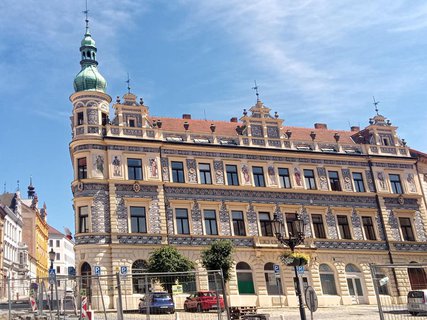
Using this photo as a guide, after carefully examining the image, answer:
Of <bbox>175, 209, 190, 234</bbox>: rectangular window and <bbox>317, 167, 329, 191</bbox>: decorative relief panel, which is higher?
<bbox>317, 167, 329, 191</bbox>: decorative relief panel

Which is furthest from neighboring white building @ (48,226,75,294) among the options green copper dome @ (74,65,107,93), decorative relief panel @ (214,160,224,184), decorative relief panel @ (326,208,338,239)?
decorative relief panel @ (326,208,338,239)

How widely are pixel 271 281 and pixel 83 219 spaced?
13462mm

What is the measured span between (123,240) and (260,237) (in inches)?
378

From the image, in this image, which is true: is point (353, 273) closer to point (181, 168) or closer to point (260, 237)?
point (260, 237)

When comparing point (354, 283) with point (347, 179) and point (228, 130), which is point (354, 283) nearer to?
point (347, 179)

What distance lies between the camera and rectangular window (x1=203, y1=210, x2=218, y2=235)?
3656 centimetres

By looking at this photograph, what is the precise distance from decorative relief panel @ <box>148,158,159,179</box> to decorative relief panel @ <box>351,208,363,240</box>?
15.5 meters

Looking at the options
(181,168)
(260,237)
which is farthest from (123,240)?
(260,237)

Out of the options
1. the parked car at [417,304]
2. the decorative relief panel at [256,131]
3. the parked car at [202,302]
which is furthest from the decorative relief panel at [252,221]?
the parked car at [417,304]

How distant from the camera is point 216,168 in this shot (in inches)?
1505

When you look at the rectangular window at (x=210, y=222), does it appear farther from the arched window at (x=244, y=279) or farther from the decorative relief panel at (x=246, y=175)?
the decorative relief panel at (x=246, y=175)

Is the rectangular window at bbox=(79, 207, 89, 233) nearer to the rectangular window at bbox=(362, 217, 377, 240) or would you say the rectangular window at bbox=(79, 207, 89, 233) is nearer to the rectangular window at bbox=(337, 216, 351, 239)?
the rectangular window at bbox=(337, 216, 351, 239)

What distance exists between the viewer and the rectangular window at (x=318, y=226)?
39031 millimetres

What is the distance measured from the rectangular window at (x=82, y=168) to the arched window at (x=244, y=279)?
12.1 m
